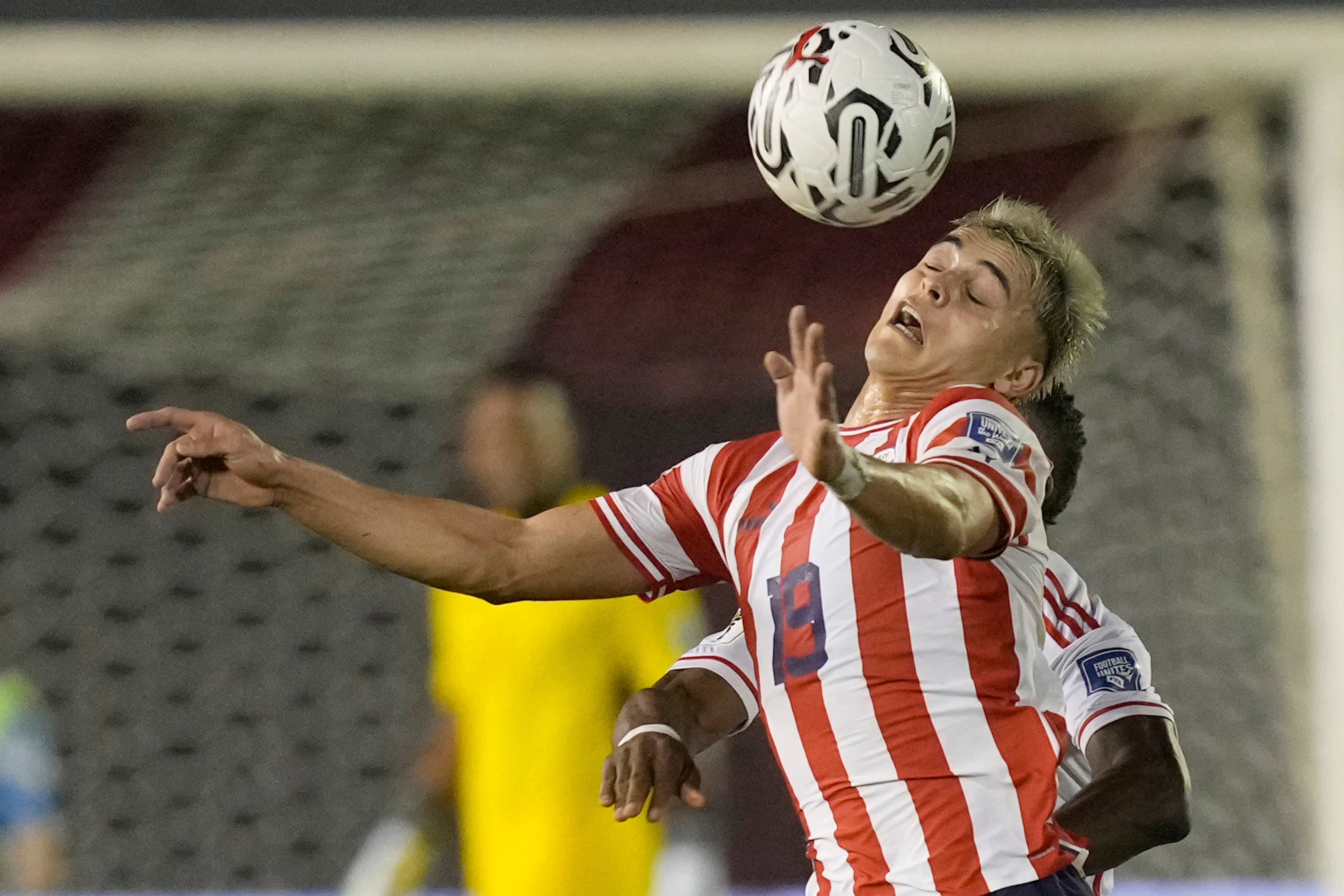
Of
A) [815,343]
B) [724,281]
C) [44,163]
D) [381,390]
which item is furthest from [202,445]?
[44,163]

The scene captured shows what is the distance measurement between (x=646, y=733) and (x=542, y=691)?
186 centimetres

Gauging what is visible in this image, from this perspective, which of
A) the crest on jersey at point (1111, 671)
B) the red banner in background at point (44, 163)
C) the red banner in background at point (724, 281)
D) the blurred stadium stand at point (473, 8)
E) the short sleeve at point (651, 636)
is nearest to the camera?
the crest on jersey at point (1111, 671)

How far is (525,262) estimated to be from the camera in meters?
6.74

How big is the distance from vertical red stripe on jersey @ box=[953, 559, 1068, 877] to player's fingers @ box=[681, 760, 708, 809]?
374 millimetres

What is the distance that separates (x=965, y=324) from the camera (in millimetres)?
2482

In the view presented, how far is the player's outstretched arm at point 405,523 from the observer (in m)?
2.44

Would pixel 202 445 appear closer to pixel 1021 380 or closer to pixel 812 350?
pixel 812 350

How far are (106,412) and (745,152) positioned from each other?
10.1ft

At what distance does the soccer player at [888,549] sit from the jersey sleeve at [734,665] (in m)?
0.12

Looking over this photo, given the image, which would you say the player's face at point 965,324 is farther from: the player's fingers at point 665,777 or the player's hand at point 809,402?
the player's fingers at point 665,777

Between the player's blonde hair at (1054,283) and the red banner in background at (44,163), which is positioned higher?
the red banner in background at (44,163)

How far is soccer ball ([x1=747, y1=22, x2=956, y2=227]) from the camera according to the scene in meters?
2.61

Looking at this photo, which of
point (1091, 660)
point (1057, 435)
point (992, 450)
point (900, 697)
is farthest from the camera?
point (1057, 435)

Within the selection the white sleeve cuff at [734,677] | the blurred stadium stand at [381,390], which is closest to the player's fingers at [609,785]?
the white sleeve cuff at [734,677]
